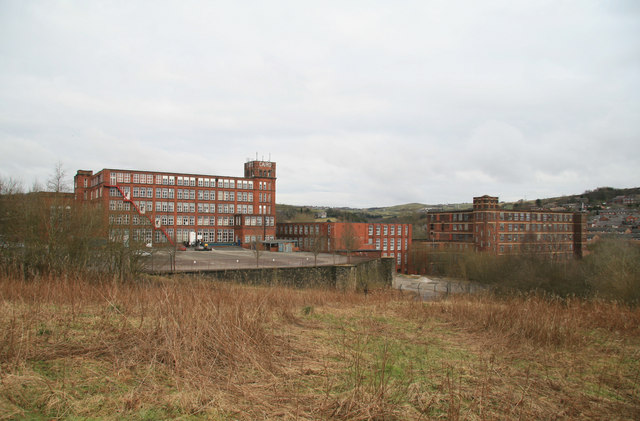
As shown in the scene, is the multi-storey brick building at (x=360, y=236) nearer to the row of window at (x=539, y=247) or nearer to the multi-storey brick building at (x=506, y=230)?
the multi-storey brick building at (x=506, y=230)

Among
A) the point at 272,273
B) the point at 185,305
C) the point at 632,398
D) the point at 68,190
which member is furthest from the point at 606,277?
the point at 68,190

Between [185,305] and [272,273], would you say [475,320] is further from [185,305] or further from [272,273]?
[272,273]

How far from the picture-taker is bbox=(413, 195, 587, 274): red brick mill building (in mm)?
64250

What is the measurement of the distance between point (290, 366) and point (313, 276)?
995 inches

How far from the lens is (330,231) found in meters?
59.0

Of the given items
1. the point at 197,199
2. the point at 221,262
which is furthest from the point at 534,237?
the point at 197,199

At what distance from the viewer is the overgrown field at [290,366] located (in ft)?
13.8

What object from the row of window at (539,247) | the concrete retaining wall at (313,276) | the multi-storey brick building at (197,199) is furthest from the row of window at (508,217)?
the concrete retaining wall at (313,276)

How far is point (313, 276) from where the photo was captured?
30.6 meters

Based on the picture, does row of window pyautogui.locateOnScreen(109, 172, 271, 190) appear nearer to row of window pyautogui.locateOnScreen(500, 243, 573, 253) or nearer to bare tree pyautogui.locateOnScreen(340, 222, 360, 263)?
bare tree pyautogui.locateOnScreen(340, 222, 360, 263)

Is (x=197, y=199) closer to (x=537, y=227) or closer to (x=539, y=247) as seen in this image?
(x=539, y=247)

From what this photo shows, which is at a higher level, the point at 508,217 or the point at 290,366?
the point at 508,217

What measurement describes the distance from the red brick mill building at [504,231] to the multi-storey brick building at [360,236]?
2.75 metres

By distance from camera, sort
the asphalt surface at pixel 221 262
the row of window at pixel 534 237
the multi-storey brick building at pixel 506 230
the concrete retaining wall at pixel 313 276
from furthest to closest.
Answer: the row of window at pixel 534 237
the multi-storey brick building at pixel 506 230
the asphalt surface at pixel 221 262
the concrete retaining wall at pixel 313 276
